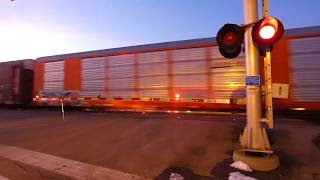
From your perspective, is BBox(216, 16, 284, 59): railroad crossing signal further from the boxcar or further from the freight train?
the boxcar

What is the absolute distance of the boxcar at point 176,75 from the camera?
1038 cm

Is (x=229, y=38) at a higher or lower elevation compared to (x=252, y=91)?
higher

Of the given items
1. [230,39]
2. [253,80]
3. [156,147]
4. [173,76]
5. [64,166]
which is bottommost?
[64,166]

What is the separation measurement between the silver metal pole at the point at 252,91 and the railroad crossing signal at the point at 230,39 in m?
0.32

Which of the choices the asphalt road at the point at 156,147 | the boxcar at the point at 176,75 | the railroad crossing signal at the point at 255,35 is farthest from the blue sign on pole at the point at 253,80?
the boxcar at the point at 176,75

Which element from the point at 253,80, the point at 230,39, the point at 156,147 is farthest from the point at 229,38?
the point at 156,147

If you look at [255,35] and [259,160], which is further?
[259,160]

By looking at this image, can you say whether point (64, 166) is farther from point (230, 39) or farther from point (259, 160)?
point (230, 39)

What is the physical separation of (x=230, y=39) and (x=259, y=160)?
199 cm

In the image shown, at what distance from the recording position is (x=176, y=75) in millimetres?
12648

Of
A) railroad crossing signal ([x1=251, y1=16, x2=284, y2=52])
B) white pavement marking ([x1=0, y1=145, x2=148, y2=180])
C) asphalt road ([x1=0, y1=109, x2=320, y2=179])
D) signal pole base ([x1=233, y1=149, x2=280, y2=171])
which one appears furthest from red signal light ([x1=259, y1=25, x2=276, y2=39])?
white pavement marking ([x1=0, y1=145, x2=148, y2=180])

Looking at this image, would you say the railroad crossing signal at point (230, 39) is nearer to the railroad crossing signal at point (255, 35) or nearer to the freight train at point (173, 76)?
the railroad crossing signal at point (255, 35)

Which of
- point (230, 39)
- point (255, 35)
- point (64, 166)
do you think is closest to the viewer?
point (255, 35)

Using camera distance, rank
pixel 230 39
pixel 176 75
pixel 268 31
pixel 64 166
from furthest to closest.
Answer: pixel 176 75 → pixel 64 166 → pixel 230 39 → pixel 268 31
